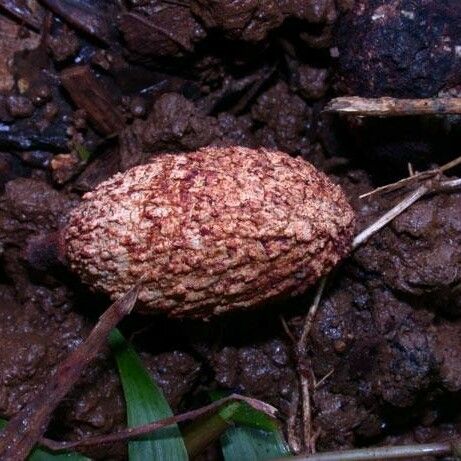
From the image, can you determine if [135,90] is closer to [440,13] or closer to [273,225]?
[273,225]

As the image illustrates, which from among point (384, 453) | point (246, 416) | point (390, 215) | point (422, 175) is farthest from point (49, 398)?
point (422, 175)

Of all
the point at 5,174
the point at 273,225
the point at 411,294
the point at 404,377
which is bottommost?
the point at 404,377

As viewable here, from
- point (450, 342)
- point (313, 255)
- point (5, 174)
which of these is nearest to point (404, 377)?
point (450, 342)

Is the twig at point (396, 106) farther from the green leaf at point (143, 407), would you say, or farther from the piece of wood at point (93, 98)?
the green leaf at point (143, 407)

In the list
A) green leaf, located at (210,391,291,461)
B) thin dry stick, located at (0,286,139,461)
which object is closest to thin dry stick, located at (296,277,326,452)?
green leaf, located at (210,391,291,461)

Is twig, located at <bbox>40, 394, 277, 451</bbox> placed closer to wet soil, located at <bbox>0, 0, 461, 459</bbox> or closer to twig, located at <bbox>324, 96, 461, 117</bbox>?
wet soil, located at <bbox>0, 0, 461, 459</bbox>
